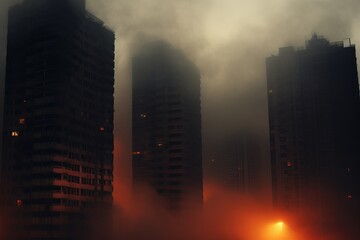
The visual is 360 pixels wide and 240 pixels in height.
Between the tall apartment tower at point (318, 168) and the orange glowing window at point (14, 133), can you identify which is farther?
the tall apartment tower at point (318, 168)

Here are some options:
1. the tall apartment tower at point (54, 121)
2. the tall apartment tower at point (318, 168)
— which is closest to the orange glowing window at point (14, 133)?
the tall apartment tower at point (54, 121)

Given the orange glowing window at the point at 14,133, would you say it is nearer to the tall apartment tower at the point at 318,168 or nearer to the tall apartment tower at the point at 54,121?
the tall apartment tower at the point at 54,121

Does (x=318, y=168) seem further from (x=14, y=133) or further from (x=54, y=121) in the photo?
(x=14, y=133)

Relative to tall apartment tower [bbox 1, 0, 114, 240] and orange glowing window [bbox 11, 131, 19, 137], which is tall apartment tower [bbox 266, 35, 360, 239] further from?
orange glowing window [bbox 11, 131, 19, 137]

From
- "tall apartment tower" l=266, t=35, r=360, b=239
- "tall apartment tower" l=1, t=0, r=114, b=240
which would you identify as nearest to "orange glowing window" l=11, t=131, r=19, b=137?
"tall apartment tower" l=1, t=0, r=114, b=240

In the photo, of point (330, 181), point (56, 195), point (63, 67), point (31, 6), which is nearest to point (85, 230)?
point (56, 195)

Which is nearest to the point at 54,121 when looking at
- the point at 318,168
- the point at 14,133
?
the point at 14,133

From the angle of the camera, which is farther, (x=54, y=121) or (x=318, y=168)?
(x=318, y=168)

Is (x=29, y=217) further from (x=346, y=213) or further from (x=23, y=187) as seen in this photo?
(x=346, y=213)
